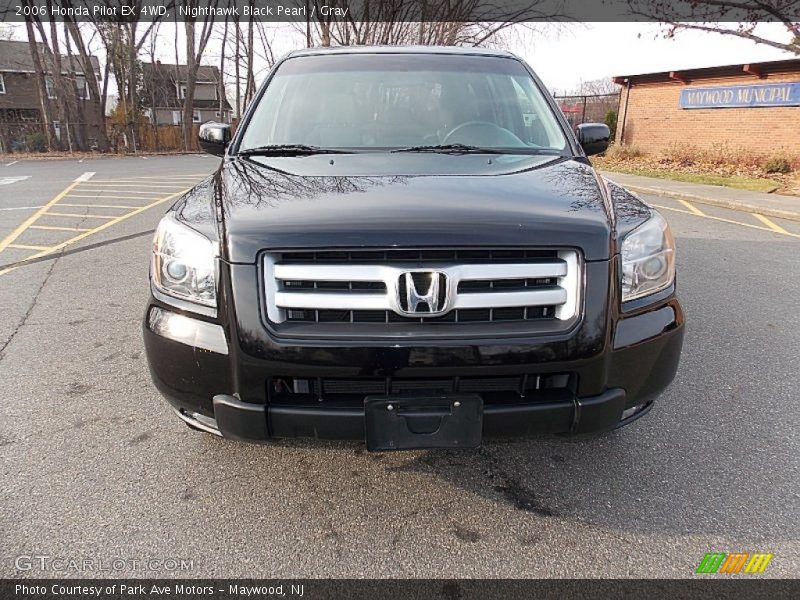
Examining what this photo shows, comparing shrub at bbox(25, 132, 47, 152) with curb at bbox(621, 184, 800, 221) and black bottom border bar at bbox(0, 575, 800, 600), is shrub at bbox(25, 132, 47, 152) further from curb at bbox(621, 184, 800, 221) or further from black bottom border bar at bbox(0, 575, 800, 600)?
black bottom border bar at bbox(0, 575, 800, 600)

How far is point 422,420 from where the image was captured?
1884 millimetres

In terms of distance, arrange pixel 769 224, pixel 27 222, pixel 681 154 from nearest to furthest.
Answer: pixel 27 222, pixel 769 224, pixel 681 154

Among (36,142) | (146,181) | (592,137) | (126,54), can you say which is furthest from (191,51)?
(592,137)

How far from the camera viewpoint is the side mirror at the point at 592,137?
334 cm

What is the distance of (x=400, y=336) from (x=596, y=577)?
106 cm

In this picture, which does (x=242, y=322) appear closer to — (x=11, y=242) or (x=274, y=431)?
(x=274, y=431)

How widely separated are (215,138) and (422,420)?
2.37 metres

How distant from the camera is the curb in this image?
30.4 ft

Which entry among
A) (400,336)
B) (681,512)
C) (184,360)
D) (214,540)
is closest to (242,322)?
(184,360)

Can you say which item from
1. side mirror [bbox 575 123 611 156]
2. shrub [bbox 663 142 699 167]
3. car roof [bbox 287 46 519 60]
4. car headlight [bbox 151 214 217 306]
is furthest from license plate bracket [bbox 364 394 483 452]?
shrub [bbox 663 142 699 167]

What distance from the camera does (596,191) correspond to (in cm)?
230

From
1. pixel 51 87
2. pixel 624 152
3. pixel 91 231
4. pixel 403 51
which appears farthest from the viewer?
pixel 51 87

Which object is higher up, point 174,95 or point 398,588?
A: point 174,95

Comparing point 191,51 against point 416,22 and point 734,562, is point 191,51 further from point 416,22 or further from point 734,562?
point 734,562
